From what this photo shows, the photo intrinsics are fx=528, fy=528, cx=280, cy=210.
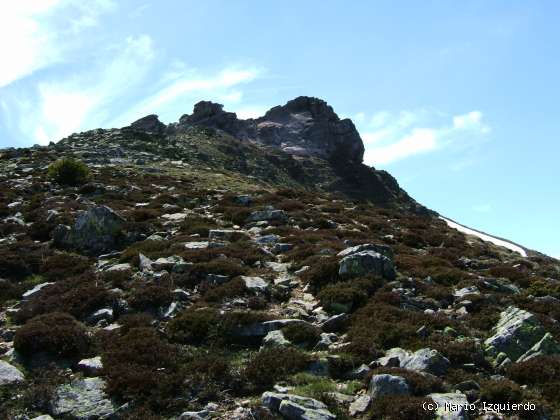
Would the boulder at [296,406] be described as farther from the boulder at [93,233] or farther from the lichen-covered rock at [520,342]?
the boulder at [93,233]

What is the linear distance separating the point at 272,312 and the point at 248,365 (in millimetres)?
3619

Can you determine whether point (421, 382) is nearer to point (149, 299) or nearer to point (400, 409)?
point (400, 409)

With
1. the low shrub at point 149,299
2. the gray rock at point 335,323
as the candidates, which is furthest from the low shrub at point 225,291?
the gray rock at point 335,323

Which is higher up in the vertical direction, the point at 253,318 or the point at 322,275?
the point at 322,275

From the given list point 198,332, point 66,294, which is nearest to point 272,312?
point 198,332

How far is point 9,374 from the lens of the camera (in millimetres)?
10430

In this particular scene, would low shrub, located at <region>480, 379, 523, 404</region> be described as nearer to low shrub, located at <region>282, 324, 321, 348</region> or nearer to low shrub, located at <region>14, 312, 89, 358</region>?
low shrub, located at <region>282, 324, 321, 348</region>

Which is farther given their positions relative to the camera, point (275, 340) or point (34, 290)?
point (34, 290)

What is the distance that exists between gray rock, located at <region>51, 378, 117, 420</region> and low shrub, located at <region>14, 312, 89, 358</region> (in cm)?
146

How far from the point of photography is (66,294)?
15102 mm

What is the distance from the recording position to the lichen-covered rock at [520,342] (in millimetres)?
11227

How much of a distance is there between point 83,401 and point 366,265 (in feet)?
32.7

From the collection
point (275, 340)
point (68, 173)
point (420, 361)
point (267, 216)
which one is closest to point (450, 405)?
point (420, 361)

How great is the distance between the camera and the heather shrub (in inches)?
1400
